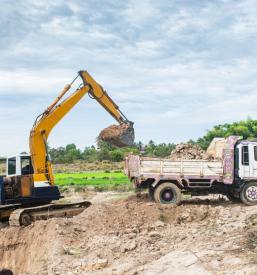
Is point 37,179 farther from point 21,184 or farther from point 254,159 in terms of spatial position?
point 254,159

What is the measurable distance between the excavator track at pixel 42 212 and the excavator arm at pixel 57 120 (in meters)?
1.16

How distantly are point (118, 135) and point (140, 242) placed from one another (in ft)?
24.9

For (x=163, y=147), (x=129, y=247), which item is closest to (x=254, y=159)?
(x=129, y=247)

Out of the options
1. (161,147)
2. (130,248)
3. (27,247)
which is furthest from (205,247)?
(161,147)

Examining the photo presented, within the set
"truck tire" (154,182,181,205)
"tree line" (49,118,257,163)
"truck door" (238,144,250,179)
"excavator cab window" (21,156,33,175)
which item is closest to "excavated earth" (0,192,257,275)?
"truck tire" (154,182,181,205)

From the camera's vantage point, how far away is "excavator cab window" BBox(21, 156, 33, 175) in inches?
790

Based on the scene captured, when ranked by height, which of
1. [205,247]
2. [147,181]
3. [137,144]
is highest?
[137,144]

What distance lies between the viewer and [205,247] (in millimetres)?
13016

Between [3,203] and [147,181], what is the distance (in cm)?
624

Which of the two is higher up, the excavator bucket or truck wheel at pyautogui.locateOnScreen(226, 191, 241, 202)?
the excavator bucket

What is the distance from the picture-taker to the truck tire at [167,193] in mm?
20703

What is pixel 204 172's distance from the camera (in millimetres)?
20828

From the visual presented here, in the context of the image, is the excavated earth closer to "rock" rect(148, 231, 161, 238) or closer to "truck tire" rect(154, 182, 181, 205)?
"rock" rect(148, 231, 161, 238)

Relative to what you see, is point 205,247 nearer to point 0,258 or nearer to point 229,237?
point 229,237
